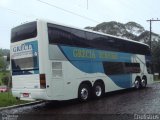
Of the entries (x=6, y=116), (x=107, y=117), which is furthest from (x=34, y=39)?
(x=107, y=117)

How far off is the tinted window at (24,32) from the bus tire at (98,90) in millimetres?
4850

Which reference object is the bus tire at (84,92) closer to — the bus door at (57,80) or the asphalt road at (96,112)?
the asphalt road at (96,112)

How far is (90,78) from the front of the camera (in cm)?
1725

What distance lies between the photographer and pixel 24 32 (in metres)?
15.3

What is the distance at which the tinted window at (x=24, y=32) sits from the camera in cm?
1474

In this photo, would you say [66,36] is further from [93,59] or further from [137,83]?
[137,83]

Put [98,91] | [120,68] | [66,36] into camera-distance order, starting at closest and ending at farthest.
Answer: [66,36], [98,91], [120,68]

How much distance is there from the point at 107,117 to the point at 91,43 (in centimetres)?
649

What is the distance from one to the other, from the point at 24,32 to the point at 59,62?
7.20ft

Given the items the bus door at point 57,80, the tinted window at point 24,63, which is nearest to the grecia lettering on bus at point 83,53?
the bus door at point 57,80

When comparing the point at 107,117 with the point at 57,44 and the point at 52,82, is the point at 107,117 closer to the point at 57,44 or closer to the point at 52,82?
the point at 52,82

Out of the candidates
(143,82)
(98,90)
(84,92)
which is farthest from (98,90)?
(143,82)

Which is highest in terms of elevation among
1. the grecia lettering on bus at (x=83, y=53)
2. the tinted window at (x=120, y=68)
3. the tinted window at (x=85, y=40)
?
the tinted window at (x=85, y=40)

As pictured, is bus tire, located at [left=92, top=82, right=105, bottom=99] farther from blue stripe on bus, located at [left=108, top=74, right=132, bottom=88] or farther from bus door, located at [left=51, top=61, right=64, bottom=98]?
bus door, located at [left=51, top=61, right=64, bottom=98]
